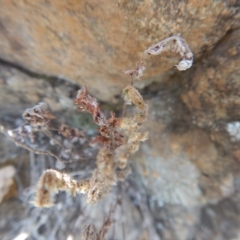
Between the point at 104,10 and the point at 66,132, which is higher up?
the point at 104,10

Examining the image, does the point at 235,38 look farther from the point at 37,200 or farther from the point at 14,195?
the point at 14,195

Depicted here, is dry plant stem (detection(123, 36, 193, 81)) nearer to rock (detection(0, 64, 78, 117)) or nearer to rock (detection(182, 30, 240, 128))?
rock (detection(182, 30, 240, 128))

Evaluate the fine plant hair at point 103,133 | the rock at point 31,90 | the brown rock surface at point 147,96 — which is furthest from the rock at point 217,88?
the rock at point 31,90

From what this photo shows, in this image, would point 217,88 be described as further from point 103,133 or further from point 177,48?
point 103,133

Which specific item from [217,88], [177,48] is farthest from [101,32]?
[217,88]

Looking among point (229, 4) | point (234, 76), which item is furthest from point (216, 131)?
point (229, 4)

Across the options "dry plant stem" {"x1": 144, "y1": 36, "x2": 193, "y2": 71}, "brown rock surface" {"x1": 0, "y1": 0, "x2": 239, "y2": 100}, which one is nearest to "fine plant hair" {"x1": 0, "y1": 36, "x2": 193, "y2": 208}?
"dry plant stem" {"x1": 144, "y1": 36, "x2": 193, "y2": 71}

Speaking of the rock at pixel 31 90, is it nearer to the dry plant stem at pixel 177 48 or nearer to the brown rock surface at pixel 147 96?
the brown rock surface at pixel 147 96
